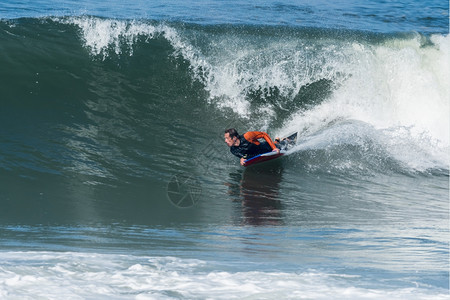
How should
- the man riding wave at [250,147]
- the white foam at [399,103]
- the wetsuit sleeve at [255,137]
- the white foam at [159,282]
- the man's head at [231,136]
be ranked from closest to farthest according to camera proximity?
the white foam at [159,282], the man's head at [231,136], the man riding wave at [250,147], the wetsuit sleeve at [255,137], the white foam at [399,103]

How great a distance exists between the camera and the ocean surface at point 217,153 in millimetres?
4168

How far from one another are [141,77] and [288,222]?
6592 millimetres

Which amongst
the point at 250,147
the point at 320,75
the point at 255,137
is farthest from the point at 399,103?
the point at 250,147

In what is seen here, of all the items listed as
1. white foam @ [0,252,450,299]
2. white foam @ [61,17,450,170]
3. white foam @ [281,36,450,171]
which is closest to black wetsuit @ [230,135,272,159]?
white foam @ [61,17,450,170]

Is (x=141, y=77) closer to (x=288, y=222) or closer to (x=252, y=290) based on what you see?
(x=288, y=222)

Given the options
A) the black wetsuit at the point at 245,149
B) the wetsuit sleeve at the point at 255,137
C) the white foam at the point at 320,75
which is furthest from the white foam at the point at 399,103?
the black wetsuit at the point at 245,149

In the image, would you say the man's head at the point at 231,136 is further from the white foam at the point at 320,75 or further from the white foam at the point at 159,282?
the white foam at the point at 159,282

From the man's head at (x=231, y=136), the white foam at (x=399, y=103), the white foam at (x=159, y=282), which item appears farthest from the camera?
the white foam at (x=399, y=103)

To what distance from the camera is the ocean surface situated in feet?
13.7

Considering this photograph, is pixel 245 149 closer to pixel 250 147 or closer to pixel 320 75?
pixel 250 147

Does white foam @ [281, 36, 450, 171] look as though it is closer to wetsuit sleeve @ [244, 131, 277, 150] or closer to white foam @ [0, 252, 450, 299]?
wetsuit sleeve @ [244, 131, 277, 150]

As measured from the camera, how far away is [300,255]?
16.3 feet

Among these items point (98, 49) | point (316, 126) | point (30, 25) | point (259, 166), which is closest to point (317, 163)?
point (259, 166)

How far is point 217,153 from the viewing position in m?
10.1
